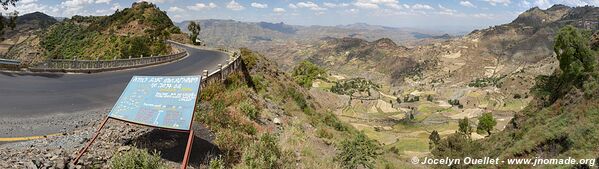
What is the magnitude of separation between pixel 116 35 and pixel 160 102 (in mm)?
82070

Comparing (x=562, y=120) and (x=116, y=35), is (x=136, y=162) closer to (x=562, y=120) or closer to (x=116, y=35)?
(x=562, y=120)

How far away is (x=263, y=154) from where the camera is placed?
10688 millimetres

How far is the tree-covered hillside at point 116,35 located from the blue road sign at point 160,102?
171ft

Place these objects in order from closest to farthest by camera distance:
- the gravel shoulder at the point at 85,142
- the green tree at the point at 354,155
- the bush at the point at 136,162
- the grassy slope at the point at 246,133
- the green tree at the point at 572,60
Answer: the bush at the point at 136,162
the gravel shoulder at the point at 85,142
the grassy slope at the point at 246,133
the green tree at the point at 354,155
the green tree at the point at 572,60

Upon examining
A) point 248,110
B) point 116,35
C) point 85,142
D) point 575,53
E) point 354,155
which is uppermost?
point 575,53

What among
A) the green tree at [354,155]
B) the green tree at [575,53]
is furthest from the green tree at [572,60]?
the green tree at [354,155]

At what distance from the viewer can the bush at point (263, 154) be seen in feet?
32.0

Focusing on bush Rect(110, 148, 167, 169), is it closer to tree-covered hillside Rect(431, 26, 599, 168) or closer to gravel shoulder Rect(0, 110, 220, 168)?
gravel shoulder Rect(0, 110, 220, 168)

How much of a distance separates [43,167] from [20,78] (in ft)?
53.4

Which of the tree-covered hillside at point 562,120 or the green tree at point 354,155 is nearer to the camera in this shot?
the green tree at point 354,155

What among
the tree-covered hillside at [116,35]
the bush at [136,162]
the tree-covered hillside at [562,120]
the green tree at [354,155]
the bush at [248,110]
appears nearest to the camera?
the bush at [136,162]

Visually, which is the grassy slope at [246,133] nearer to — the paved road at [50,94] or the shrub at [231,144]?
the shrub at [231,144]

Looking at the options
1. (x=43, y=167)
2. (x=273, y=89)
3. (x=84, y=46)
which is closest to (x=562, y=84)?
(x=273, y=89)

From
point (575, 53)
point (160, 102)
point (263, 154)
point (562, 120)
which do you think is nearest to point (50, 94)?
point (160, 102)
